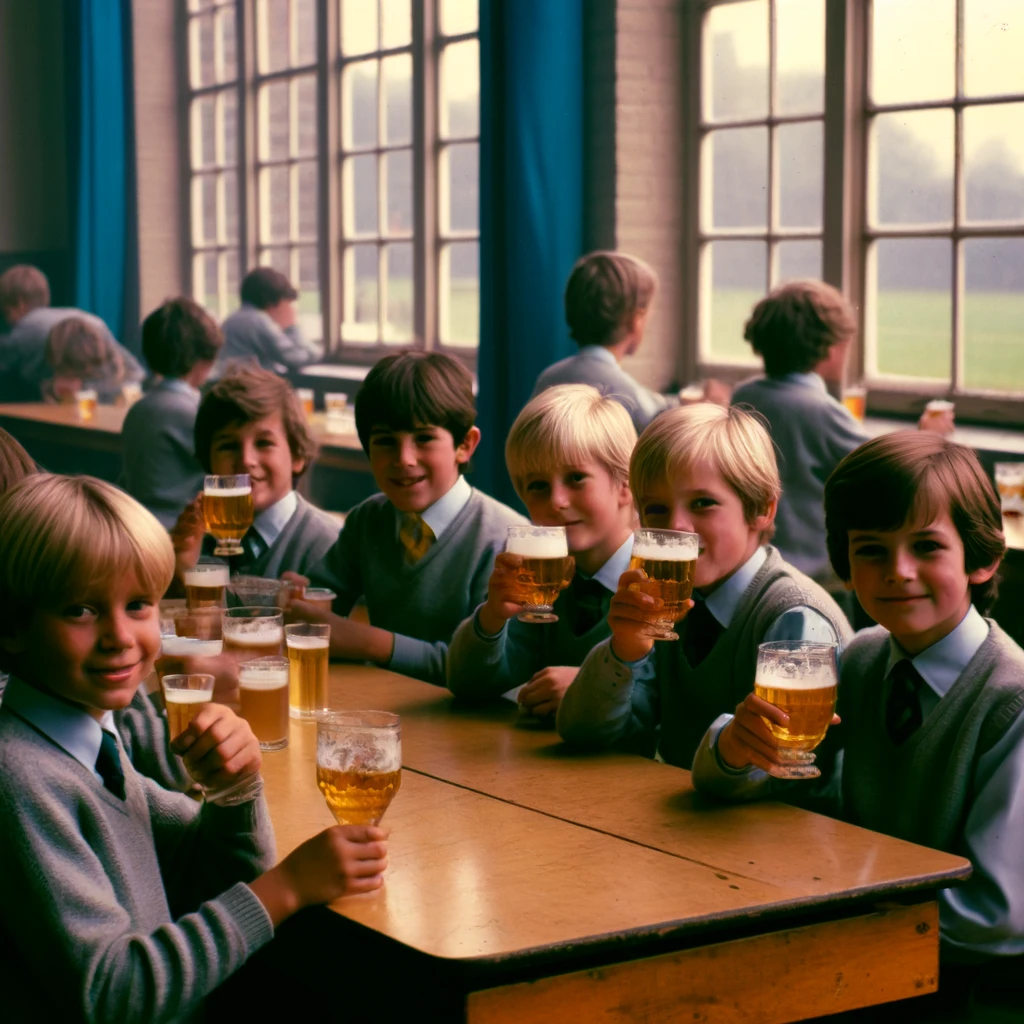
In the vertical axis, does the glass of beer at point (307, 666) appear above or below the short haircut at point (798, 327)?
below

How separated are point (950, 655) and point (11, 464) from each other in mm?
1222

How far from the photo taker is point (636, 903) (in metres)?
1.69

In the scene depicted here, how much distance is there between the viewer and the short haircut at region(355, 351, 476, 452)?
121 inches

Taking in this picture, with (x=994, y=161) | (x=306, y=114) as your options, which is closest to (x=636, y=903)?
(x=994, y=161)

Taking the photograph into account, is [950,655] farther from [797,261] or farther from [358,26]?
[358,26]

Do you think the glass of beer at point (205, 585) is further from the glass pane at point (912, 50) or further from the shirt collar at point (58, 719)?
the glass pane at point (912, 50)

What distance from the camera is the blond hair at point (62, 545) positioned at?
1659 millimetres

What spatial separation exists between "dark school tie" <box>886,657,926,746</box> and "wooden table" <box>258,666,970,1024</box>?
20cm

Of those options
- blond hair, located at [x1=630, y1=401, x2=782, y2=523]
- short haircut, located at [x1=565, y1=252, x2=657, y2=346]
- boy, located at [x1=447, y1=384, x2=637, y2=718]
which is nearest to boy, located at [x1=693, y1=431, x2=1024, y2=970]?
blond hair, located at [x1=630, y1=401, x2=782, y2=523]

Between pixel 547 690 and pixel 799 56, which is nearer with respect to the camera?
pixel 547 690

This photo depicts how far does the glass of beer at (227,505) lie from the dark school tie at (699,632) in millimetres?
1077

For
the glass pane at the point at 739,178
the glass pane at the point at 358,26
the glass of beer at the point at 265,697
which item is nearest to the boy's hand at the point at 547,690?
the glass of beer at the point at 265,697

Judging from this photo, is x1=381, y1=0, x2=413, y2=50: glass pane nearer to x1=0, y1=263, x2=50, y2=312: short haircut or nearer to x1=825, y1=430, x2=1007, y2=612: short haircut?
x1=0, y1=263, x2=50, y2=312: short haircut

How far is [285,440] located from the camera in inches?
138
